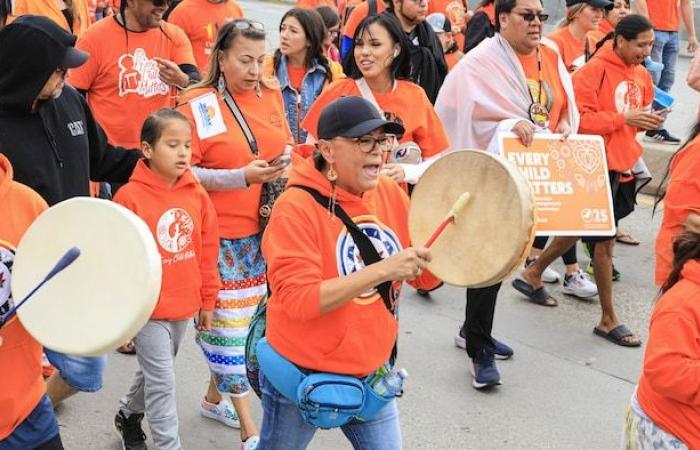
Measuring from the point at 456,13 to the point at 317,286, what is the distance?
658 cm

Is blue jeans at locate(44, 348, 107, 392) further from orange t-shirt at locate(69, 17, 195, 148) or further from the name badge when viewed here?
orange t-shirt at locate(69, 17, 195, 148)

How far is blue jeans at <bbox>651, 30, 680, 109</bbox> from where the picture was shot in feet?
34.5

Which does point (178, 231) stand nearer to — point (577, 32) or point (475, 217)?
point (475, 217)

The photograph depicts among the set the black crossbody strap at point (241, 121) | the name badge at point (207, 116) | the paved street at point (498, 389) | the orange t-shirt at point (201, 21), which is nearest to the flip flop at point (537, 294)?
the paved street at point (498, 389)

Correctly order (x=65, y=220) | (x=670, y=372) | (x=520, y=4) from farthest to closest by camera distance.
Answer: (x=520, y=4)
(x=670, y=372)
(x=65, y=220)

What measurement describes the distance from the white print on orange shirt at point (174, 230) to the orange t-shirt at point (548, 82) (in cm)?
216

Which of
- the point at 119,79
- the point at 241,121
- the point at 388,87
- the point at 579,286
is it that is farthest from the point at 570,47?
the point at 241,121

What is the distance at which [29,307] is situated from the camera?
260 centimetres

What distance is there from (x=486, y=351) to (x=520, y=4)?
6.15 feet

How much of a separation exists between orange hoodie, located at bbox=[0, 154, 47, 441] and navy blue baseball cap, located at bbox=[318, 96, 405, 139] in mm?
939

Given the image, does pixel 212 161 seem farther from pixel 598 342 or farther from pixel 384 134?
pixel 598 342

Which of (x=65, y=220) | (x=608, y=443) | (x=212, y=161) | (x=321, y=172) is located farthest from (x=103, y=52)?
(x=608, y=443)

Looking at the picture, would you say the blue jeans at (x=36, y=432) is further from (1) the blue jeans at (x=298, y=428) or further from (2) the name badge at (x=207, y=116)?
(2) the name badge at (x=207, y=116)

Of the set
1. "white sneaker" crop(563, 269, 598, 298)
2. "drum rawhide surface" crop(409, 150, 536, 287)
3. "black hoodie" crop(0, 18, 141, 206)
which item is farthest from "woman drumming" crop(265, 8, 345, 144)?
"drum rawhide surface" crop(409, 150, 536, 287)
